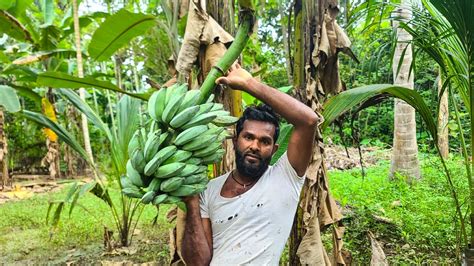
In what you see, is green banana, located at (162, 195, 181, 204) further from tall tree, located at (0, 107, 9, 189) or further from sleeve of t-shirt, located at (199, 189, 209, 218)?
tall tree, located at (0, 107, 9, 189)

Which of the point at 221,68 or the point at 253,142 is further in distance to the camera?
the point at 253,142

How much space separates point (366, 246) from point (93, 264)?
2.24 metres

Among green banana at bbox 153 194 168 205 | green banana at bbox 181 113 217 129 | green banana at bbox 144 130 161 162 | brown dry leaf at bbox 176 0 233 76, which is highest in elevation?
brown dry leaf at bbox 176 0 233 76

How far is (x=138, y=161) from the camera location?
118 cm

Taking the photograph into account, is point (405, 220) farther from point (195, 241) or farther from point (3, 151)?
point (3, 151)

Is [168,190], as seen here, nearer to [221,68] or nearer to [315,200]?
[221,68]

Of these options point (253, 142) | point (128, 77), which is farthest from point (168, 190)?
point (128, 77)

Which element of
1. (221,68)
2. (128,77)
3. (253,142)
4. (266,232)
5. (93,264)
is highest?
(128,77)

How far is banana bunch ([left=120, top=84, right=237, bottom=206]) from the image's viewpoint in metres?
1.18

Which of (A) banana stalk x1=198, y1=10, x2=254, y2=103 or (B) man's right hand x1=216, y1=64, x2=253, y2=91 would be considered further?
(B) man's right hand x1=216, y1=64, x2=253, y2=91

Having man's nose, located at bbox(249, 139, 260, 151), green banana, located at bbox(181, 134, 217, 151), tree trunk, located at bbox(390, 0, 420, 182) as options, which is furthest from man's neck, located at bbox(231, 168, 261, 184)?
tree trunk, located at bbox(390, 0, 420, 182)

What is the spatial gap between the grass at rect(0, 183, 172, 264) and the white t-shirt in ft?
7.03

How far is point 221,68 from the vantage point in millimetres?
1352

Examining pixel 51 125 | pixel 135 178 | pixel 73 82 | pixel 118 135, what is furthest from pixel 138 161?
pixel 118 135
